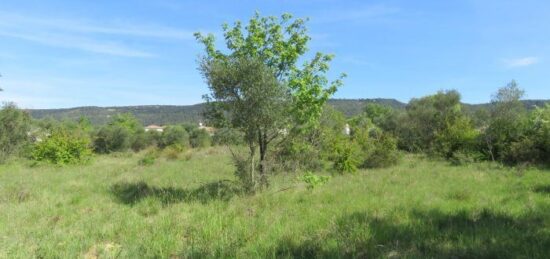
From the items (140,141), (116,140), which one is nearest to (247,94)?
(116,140)

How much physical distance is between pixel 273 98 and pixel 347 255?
6.06m

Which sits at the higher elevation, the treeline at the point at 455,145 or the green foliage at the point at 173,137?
the treeline at the point at 455,145

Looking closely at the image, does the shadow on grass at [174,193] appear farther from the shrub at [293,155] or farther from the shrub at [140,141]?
the shrub at [140,141]

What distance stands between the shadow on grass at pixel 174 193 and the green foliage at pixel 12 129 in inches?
771

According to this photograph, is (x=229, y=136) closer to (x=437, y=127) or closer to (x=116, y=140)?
(x=437, y=127)

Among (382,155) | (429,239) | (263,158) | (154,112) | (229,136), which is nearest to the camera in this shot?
(429,239)

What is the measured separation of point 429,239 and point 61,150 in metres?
25.4

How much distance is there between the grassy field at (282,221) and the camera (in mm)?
6672

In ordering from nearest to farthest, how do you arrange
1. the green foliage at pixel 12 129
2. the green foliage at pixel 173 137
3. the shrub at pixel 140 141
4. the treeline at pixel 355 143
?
the treeline at pixel 355 143 < the green foliage at pixel 12 129 < the shrub at pixel 140 141 < the green foliage at pixel 173 137

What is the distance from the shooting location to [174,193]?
1264cm

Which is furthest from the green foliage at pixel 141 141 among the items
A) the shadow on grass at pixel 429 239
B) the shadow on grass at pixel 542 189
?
the shadow on grass at pixel 429 239

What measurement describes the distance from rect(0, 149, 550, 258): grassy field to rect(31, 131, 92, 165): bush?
13.5 meters

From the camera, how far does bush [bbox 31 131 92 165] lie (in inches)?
1049

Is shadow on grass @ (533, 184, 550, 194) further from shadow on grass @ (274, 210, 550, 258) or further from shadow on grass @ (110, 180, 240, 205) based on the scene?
shadow on grass @ (110, 180, 240, 205)
